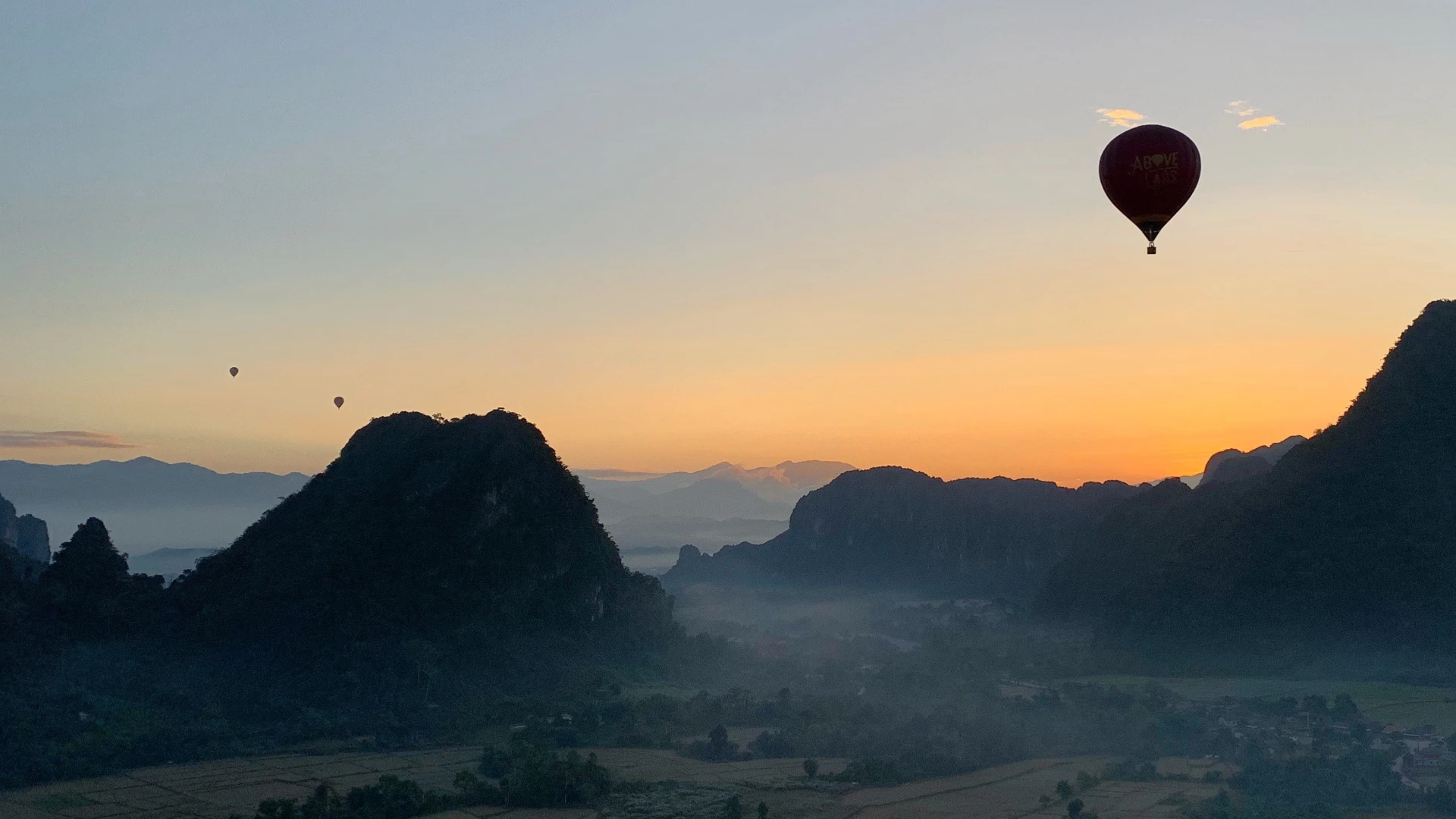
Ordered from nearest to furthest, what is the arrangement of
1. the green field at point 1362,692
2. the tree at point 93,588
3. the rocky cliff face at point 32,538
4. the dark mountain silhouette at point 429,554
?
the green field at point 1362,692 → the tree at point 93,588 → the dark mountain silhouette at point 429,554 → the rocky cliff face at point 32,538

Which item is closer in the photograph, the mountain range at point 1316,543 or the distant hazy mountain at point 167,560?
the mountain range at point 1316,543

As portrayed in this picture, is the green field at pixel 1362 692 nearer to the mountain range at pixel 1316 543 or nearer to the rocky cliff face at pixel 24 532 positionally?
the mountain range at pixel 1316 543

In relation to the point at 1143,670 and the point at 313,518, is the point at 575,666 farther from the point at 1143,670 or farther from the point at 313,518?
the point at 1143,670

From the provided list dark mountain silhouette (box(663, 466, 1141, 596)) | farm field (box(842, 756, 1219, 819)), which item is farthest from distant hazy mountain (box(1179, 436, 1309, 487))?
farm field (box(842, 756, 1219, 819))

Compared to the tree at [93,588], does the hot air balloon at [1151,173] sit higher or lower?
higher

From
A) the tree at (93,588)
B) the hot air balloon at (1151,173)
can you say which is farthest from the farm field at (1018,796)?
the tree at (93,588)

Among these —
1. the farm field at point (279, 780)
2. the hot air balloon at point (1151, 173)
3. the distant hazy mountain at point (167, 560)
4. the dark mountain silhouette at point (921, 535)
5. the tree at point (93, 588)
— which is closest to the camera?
the hot air balloon at point (1151, 173)

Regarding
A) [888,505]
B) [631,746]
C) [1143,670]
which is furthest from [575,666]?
[888,505]

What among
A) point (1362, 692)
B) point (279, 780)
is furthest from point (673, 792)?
point (1362, 692)

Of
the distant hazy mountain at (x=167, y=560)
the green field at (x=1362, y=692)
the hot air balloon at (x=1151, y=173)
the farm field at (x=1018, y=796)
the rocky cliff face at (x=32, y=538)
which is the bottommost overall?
the farm field at (x=1018, y=796)
